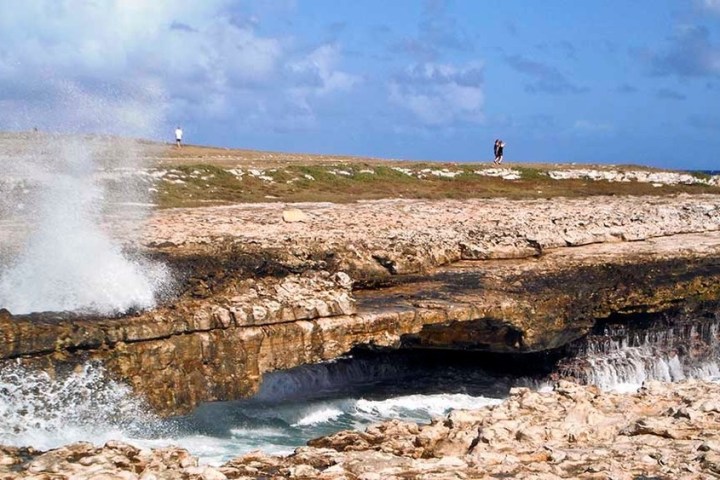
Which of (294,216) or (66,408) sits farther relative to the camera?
(294,216)

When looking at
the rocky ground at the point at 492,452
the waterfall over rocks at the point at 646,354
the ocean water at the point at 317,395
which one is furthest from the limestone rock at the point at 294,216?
the rocky ground at the point at 492,452

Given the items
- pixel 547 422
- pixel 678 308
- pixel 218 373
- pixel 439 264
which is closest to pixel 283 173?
pixel 439 264

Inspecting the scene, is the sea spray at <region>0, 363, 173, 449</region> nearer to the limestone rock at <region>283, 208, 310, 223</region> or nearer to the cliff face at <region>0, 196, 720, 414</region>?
the cliff face at <region>0, 196, 720, 414</region>

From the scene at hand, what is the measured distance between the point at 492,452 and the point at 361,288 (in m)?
7.51

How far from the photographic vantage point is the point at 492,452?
30.1 feet

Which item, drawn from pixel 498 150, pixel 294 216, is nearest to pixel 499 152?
pixel 498 150

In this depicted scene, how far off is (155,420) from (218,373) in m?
1.10

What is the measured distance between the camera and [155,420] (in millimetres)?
12148

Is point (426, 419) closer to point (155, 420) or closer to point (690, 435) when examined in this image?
point (155, 420)

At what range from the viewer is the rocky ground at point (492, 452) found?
27.8 ft

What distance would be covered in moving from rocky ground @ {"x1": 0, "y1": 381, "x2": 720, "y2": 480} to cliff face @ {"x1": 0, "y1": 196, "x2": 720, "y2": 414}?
9.62 feet

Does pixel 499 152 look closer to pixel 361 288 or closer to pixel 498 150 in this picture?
pixel 498 150

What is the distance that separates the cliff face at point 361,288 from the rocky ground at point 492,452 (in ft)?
9.62

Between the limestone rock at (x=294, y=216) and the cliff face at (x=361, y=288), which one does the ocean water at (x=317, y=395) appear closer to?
the cliff face at (x=361, y=288)
